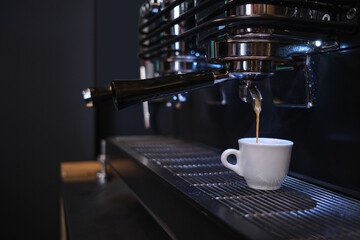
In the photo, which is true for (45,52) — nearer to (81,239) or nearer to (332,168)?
(81,239)

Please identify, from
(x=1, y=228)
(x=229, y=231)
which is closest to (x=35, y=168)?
(x=1, y=228)

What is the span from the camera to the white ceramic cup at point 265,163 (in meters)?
0.49

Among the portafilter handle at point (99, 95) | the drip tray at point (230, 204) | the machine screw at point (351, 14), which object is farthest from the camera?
the portafilter handle at point (99, 95)

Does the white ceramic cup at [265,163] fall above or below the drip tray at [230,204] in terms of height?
above

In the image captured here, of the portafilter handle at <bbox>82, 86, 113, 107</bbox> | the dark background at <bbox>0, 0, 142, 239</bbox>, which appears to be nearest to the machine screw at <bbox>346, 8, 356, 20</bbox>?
the portafilter handle at <bbox>82, 86, 113, 107</bbox>

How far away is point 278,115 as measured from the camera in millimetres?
664

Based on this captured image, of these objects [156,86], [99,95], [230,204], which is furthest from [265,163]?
[99,95]

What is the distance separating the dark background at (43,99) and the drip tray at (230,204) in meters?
1.01

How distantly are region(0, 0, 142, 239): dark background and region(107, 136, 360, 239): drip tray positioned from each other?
3.30ft

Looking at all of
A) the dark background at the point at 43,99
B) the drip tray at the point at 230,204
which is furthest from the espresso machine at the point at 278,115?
the dark background at the point at 43,99

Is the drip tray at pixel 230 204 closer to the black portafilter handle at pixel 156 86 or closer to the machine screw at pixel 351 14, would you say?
the black portafilter handle at pixel 156 86

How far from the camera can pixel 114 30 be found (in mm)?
1758

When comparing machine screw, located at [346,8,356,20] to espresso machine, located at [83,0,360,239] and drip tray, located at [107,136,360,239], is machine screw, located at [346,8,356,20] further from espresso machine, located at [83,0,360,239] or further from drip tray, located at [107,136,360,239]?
drip tray, located at [107,136,360,239]

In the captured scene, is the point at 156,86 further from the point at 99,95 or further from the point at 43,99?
the point at 43,99
